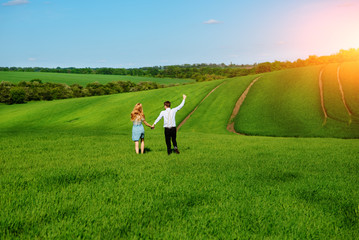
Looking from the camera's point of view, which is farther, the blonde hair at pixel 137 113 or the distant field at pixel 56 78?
the distant field at pixel 56 78

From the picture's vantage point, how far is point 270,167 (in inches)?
419

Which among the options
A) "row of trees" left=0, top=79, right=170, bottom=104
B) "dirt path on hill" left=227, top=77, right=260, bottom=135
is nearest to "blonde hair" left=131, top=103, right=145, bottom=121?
"dirt path on hill" left=227, top=77, right=260, bottom=135

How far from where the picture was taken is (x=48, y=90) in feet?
337

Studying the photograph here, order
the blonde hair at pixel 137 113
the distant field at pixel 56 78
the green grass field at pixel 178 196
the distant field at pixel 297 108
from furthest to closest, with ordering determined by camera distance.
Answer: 1. the distant field at pixel 56 78
2. the distant field at pixel 297 108
3. the blonde hair at pixel 137 113
4. the green grass field at pixel 178 196

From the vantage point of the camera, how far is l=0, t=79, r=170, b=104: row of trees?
9269cm

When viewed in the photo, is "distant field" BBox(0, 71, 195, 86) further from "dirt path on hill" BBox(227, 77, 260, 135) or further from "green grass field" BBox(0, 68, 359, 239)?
"green grass field" BBox(0, 68, 359, 239)

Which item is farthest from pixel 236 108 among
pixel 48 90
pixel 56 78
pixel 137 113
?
pixel 56 78

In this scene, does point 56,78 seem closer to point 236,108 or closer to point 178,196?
point 236,108

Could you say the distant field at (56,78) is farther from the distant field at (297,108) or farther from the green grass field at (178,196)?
the green grass field at (178,196)

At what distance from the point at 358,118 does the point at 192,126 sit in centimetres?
2703

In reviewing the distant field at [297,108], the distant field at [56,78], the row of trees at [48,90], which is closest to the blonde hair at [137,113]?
the distant field at [297,108]

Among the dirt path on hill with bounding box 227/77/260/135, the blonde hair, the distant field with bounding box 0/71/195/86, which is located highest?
the distant field with bounding box 0/71/195/86

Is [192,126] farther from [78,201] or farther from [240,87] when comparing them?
[78,201]

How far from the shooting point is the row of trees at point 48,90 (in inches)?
3649
